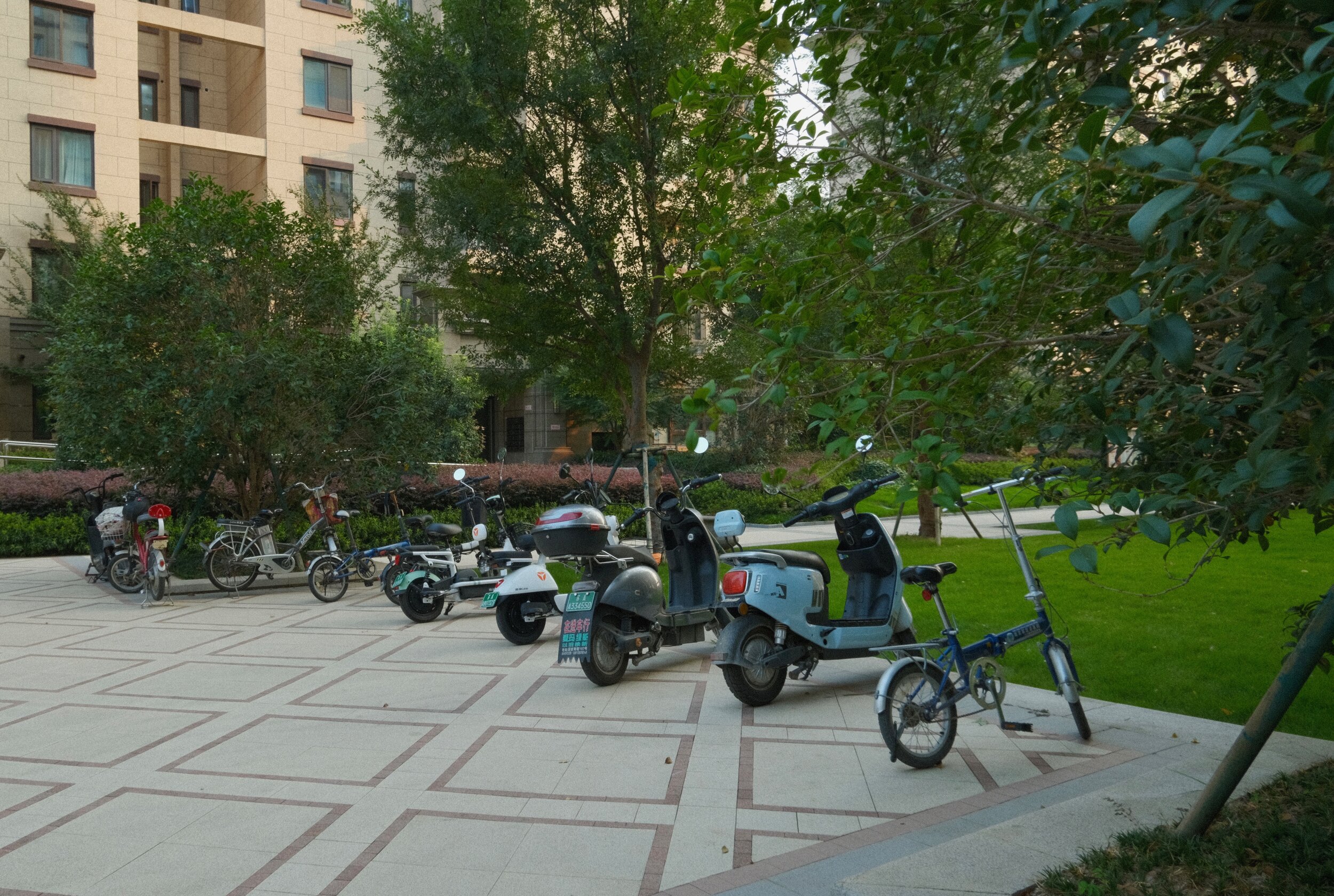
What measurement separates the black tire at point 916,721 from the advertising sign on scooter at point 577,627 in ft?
8.24

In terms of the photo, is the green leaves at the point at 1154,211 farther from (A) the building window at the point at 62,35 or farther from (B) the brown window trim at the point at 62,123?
(A) the building window at the point at 62,35

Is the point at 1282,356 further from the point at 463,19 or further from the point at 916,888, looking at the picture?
the point at 463,19

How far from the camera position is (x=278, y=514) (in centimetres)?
1345

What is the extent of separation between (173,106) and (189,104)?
2.51 feet

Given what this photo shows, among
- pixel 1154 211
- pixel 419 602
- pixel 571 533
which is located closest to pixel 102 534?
pixel 419 602

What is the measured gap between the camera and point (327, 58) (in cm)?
2956

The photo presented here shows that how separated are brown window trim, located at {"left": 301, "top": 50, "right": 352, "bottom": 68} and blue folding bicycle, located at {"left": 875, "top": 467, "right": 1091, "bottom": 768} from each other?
29.0 metres

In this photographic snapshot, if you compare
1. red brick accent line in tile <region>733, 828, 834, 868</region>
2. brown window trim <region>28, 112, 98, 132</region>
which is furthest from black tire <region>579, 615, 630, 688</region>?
brown window trim <region>28, 112, 98, 132</region>

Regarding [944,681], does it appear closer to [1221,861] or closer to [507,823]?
[1221,861]

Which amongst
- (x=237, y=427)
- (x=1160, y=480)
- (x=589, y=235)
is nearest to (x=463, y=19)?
(x=589, y=235)

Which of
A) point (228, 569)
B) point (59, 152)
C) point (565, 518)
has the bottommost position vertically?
point (228, 569)

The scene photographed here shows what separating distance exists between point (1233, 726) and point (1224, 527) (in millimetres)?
3351

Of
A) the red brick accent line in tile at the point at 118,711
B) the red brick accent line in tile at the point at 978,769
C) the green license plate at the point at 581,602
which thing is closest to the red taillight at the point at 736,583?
the green license plate at the point at 581,602

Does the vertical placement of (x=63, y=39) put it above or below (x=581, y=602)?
above
